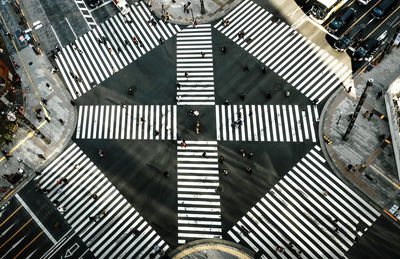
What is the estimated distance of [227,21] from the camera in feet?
168

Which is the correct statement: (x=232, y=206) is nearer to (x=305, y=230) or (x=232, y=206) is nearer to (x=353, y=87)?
(x=305, y=230)

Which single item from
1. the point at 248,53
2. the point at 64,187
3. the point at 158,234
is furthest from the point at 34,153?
the point at 248,53

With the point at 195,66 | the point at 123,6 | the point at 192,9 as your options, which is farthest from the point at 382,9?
the point at 123,6

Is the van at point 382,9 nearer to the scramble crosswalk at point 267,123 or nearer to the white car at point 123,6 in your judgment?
the scramble crosswalk at point 267,123

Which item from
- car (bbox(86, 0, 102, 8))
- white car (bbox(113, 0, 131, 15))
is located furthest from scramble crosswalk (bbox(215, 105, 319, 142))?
car (bbox(86, 0, 102, 8))

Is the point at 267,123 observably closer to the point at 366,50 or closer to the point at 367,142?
the point at 367,142

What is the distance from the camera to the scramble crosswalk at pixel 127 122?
45125 mm

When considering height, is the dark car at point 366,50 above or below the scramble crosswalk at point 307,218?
above

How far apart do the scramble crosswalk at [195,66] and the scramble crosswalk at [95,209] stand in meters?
15.0

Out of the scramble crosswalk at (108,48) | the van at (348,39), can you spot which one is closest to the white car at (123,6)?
the scramble crosswalk at (108,48)

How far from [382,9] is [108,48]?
39490 millimetres

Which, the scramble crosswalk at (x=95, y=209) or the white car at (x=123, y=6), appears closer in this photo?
the scramble crosswalk at (x=95, y=209)

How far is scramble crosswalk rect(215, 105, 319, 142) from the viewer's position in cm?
4347

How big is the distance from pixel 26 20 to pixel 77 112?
19666mm
